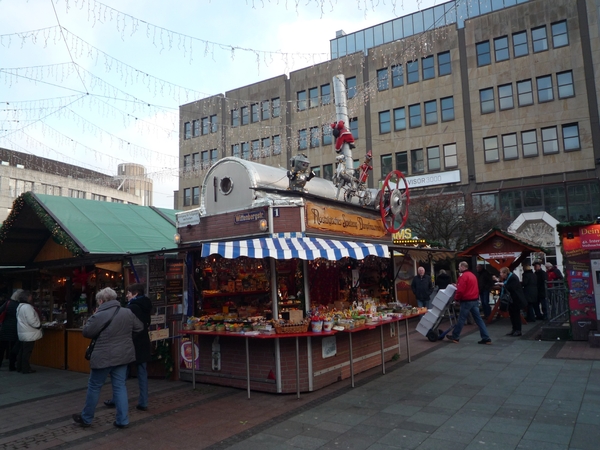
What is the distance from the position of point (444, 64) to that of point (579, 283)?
22947mm

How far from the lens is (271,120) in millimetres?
34250

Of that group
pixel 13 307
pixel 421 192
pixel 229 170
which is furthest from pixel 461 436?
pixel 421 192

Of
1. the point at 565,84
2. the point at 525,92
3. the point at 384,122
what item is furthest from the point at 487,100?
the point at 384,122

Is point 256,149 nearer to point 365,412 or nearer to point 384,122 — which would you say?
point 384,122

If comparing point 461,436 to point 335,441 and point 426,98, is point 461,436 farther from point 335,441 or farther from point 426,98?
point 426,98

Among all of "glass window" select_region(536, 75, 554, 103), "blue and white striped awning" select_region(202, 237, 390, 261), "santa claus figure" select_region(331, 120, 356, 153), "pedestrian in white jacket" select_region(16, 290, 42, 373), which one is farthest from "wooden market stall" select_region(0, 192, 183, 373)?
"glass window" select_region(536, 75, 554, 103)

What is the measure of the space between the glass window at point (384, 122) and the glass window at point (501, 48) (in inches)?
300

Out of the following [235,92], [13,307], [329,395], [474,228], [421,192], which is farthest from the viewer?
[235,92]

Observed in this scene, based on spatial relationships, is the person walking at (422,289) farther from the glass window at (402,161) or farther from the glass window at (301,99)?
the glass window at (301,99)

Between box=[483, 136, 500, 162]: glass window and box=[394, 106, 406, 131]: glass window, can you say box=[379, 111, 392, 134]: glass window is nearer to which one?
box=[394, 106, 406, 131]: glass window

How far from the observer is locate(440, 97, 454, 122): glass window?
1148 inches

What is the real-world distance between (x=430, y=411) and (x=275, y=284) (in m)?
2.96

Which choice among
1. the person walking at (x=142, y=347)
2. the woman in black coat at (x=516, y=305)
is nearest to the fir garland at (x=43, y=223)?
the person walking at (x=142, y=347)

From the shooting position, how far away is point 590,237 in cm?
1009
